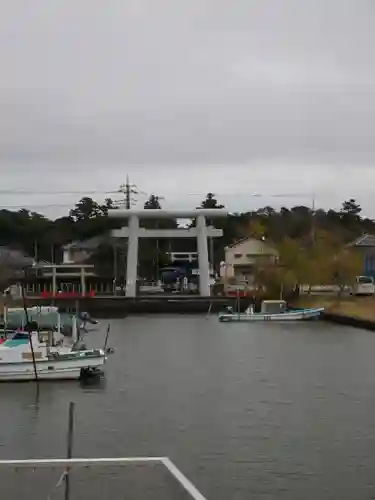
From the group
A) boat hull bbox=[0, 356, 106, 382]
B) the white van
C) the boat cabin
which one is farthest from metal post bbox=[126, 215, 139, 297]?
boat hull bbox=[0, 356, 106, 382]

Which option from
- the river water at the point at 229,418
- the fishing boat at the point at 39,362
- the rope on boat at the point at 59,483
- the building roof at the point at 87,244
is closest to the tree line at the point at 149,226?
the building roof at the point at 87,244

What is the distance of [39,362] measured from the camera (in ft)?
62.8

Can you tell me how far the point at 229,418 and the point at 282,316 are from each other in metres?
27.5

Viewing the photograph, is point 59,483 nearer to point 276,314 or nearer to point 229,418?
point 229,418

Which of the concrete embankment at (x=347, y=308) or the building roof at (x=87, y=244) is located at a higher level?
the building roof at (x=87, y=244)

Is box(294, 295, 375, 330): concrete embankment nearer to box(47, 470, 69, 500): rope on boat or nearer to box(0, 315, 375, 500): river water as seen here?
box(0, 315, 375, 500): river water

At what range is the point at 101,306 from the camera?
4934 cm

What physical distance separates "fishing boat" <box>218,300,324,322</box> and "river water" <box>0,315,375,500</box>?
14.0 metres

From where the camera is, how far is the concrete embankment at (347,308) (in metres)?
36.9

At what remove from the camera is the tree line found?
2378 inches

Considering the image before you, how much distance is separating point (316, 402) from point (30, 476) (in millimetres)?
13024

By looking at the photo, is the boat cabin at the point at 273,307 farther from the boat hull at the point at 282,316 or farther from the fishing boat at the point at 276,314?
the boat hull at the point at 282,316

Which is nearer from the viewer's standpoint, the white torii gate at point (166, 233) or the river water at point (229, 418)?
the river water at point (229, 418)

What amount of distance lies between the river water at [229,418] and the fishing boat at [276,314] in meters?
14.0
